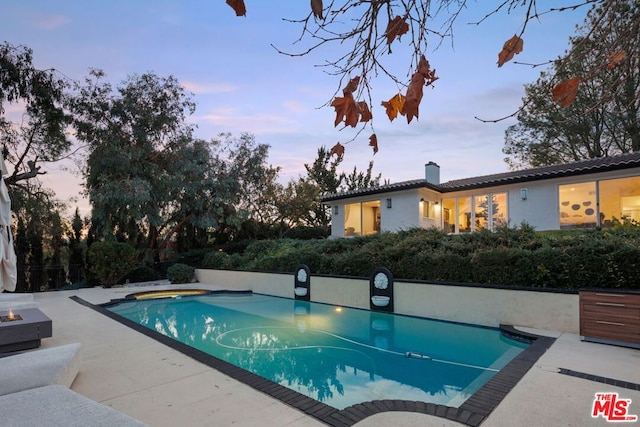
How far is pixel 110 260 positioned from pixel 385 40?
15998mm

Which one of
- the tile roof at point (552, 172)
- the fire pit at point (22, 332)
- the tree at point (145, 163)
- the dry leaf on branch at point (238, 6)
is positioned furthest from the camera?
the tree at point (145, 163)

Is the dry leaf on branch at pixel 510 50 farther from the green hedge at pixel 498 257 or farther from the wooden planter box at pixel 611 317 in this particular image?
the green hedge at pixel 498 257

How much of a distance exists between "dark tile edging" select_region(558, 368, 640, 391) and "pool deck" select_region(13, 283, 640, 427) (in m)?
0.01

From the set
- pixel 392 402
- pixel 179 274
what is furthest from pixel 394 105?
pixel 179 274

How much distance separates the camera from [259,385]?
4133mm

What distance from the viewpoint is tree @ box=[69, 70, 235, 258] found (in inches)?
654

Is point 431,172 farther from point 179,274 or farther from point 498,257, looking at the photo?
point 179,274

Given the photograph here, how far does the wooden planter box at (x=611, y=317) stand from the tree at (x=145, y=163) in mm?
16416

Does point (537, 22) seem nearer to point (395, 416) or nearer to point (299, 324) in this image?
point (395, 416)

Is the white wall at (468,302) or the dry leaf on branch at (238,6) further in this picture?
the white wall at (468,302)

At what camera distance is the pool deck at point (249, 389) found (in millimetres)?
3295

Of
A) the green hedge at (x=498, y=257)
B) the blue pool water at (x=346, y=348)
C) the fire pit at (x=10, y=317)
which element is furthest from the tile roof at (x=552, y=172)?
the fire pit at (x=10, y=317)

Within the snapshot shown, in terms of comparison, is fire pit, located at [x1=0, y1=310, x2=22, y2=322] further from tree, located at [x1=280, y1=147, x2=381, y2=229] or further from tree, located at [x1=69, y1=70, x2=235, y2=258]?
tree, located at [x1=280, y1=147, x2=381, y2=229]

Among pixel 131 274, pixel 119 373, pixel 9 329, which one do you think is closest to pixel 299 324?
pixel 119 373
